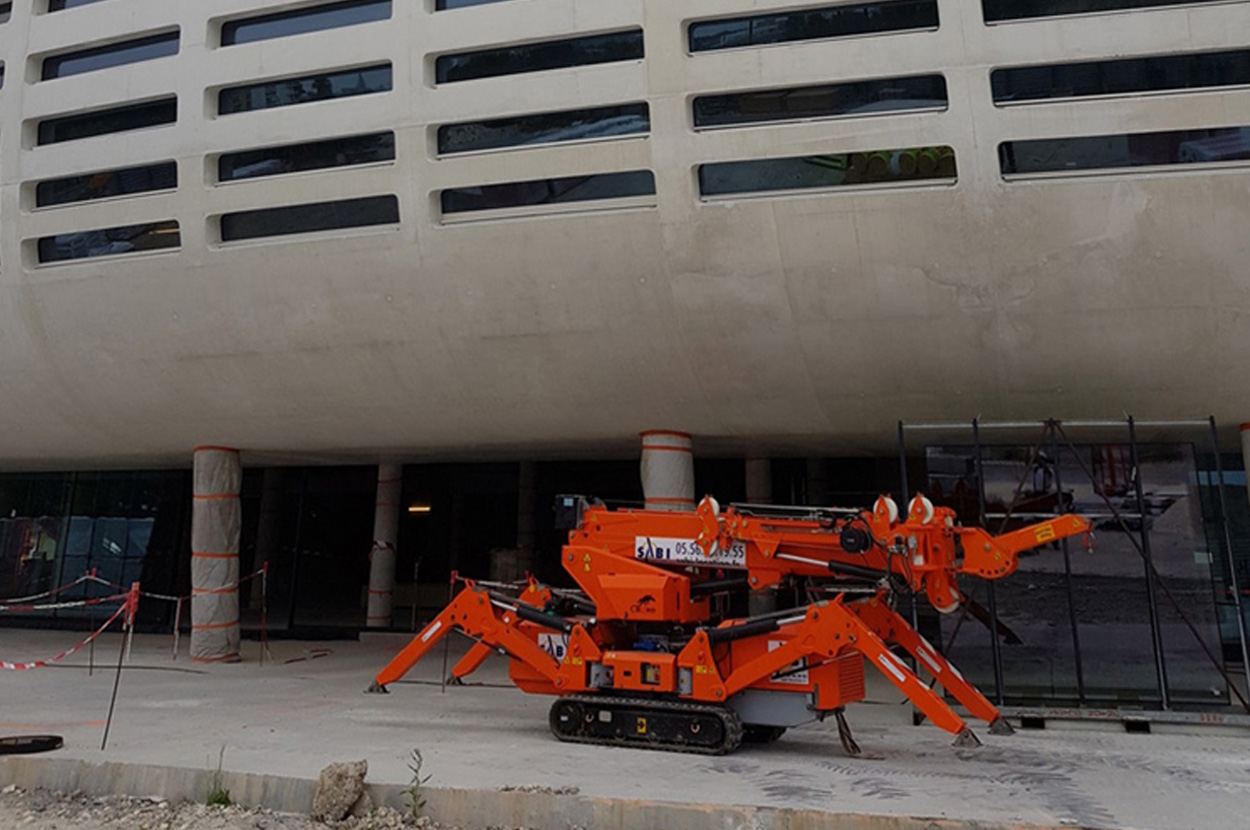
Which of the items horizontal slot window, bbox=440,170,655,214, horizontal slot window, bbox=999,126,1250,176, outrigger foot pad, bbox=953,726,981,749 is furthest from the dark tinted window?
outrigger foot pad, bbox=953,726,981,749

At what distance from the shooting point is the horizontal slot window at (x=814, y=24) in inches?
456

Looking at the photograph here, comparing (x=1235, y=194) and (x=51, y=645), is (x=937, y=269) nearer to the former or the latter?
(x=1235, y=194)

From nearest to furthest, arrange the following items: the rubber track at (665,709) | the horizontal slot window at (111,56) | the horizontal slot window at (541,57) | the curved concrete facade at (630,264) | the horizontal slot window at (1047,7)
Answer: the rubber track at (665,709) < the horizontal slot window at (1047,7) < the curved concrete facade at (630,264) < the horizontal slot window at (541,57) < the horizontal slot window at (111,56)

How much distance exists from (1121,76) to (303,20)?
447 inches

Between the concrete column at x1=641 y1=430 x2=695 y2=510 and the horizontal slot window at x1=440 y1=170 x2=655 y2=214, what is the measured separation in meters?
4.09

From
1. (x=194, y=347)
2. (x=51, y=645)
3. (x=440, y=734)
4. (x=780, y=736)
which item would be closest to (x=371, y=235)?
(x=194, y=347)

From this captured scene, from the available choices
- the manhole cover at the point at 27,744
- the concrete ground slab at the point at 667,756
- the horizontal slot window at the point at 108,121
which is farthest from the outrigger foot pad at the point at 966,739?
the horizontal slot window at the point at 108,121

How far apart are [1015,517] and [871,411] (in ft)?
8.19

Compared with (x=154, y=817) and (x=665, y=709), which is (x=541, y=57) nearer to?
(x=665, y=709)

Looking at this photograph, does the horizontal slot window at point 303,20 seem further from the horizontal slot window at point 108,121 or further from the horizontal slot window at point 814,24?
the horizontal slot window at point 814,24

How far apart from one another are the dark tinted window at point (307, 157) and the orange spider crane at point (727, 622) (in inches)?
260

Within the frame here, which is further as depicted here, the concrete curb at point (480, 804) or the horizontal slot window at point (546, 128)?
the horizontal slot window at point (546, 128)

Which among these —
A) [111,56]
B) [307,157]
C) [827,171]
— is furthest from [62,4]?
[827,171]

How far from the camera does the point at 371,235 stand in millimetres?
13438
